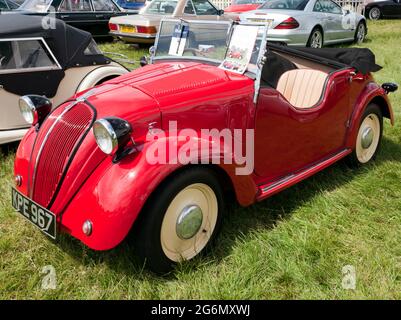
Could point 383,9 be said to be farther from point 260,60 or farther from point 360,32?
point 260,60

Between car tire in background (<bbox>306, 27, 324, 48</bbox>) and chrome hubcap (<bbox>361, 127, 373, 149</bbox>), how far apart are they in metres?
5.93

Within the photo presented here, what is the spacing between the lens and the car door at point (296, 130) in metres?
2.87

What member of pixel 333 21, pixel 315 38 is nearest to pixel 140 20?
pixel 315 38

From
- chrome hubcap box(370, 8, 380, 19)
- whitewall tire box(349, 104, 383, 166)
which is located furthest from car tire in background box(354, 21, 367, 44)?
whitewall tire box(349, 104, 383, 166)

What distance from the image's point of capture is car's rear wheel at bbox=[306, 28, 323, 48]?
9406 mm

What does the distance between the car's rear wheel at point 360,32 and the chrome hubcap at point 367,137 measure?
8144 millimetres

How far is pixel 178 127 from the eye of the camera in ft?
8.13

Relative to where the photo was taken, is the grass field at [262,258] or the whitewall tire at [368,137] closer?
the grass field at [262,258]

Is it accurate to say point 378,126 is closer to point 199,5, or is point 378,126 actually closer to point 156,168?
point 156,168

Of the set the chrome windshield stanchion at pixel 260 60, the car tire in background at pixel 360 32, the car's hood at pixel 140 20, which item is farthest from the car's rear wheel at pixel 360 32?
the chrome windshield stanchion at pixel 260 60

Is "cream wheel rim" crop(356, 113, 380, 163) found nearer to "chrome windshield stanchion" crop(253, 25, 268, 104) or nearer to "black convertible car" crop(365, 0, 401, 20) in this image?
"chrome windshield stanchion" crop(253, 25, 268, 104)

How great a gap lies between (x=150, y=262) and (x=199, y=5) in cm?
870

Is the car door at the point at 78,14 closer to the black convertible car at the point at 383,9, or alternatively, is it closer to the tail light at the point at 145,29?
the tail light at the point at 145,29
